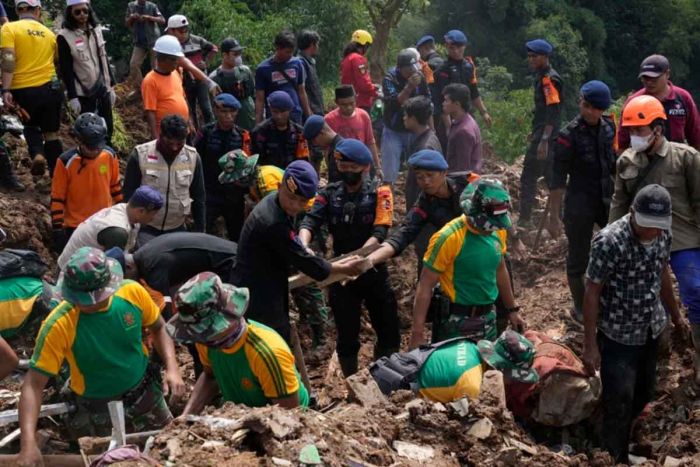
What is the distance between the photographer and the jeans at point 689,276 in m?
6.66

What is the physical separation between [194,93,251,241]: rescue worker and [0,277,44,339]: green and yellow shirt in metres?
2.87

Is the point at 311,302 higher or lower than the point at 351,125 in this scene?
lower

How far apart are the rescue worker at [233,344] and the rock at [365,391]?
636 millimetres

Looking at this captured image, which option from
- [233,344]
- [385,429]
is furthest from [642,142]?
[233,344]

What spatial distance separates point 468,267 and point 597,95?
8.90 ft

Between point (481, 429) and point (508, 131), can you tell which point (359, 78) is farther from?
point (481, 429)

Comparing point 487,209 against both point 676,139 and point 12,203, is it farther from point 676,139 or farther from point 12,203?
point 12,203

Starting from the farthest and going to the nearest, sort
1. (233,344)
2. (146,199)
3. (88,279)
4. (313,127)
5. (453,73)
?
(453,73) < (313,127) < (146,199) < (88,279) < (233,344)

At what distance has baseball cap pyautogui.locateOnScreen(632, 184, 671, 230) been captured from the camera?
5629mm

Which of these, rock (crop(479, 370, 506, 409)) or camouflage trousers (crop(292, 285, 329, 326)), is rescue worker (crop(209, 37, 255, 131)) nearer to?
camouflage trousers (crop(292, 285, 329, 326))

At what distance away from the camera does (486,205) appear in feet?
20.0

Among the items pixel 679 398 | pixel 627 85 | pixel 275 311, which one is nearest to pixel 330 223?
pixel 275 311

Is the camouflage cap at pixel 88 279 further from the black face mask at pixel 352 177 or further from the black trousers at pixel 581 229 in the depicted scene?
the black trousers at pixel 581 229

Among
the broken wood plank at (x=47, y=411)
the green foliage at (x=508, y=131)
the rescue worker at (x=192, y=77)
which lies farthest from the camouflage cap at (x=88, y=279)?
the green foliage at (x=508, y=131)
